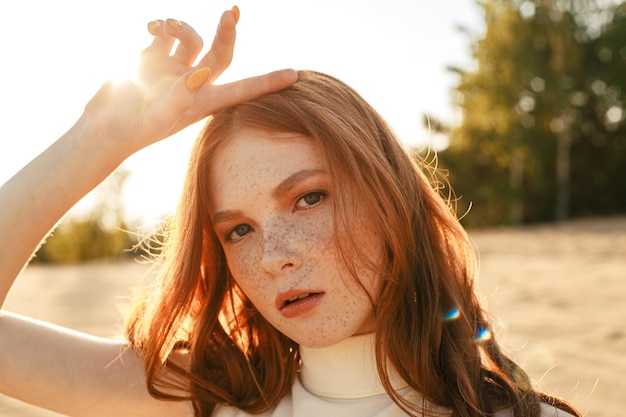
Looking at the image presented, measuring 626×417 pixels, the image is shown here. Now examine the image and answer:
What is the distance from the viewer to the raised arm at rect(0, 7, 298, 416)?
6.48 feet

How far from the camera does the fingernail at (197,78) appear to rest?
194 cm

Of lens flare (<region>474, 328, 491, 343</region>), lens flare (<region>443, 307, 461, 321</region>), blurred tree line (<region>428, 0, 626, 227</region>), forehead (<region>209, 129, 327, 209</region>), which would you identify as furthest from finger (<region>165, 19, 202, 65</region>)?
blurred tree line (<region>428, 0, 626, 227</region>)

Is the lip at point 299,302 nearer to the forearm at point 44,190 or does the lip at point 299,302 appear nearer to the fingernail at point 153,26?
the forearm at point 44,190

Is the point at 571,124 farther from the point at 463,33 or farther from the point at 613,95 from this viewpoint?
the point at 463,33

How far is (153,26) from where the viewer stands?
6.97 ft

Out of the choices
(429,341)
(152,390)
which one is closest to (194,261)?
(152,390)

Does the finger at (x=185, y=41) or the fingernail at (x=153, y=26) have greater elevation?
the fingernail at (x=153, y=26)

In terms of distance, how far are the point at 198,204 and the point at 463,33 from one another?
2234 centimetres

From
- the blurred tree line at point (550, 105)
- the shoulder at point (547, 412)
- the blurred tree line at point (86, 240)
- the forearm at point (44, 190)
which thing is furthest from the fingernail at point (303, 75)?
the blurred tree line at point (550, 105)

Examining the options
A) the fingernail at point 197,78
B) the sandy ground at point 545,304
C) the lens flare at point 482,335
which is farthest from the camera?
the sandy ground at point 545,304

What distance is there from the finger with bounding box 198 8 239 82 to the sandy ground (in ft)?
3.54

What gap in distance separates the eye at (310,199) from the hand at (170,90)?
35 centimetres

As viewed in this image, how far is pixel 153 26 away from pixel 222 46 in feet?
0.77

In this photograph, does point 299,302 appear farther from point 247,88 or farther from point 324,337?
point 247,88
